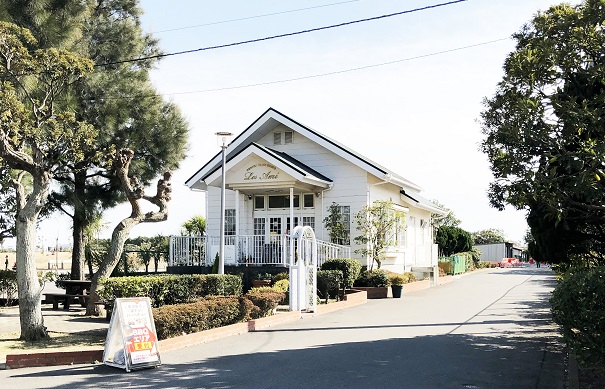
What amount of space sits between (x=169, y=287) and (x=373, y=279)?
10.9m

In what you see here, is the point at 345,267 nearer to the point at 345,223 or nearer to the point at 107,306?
the point at 345,223

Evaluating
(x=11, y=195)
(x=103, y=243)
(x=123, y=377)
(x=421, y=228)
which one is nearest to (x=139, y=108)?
(x=11, y=195)

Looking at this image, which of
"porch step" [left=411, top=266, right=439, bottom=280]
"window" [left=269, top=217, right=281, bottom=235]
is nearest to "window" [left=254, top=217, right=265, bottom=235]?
"window" [left=269, top=217, right=281, bottom=235]

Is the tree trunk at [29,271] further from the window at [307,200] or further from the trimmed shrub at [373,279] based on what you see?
the window at [307,200]

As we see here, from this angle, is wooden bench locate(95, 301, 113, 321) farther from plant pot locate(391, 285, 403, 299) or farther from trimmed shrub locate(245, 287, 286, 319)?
plant pot locate(391, 285, 403, 299)

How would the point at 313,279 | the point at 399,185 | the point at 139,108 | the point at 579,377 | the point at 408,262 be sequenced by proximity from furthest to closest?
the point at 408,262 → the point at 399,185 → the point at 139,108 → the point at 313,279 → the point at 579,377

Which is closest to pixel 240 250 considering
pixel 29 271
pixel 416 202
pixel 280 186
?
pixel 280 186

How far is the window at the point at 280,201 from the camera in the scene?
26578 millimetres

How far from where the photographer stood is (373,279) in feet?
78.5

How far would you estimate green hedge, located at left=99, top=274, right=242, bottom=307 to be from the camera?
13.3 meters

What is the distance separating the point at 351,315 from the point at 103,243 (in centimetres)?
2189

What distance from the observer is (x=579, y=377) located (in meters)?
9.20

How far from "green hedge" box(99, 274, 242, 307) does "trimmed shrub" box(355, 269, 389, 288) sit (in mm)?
7566

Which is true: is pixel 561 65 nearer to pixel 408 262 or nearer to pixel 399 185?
pixel 399 185
